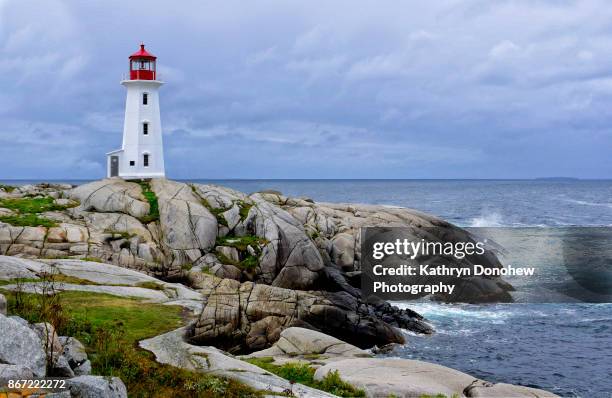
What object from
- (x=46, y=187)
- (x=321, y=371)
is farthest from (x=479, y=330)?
(x=46, y=187)

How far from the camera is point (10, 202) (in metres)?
46.3

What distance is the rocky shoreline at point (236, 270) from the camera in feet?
62.6

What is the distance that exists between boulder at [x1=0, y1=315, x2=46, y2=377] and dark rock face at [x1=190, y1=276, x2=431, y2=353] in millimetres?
11174

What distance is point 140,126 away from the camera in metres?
53.6

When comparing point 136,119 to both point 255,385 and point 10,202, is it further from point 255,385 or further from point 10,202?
point 255,385

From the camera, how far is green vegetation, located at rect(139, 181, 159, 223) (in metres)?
45.0

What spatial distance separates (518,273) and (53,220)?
44.4 m

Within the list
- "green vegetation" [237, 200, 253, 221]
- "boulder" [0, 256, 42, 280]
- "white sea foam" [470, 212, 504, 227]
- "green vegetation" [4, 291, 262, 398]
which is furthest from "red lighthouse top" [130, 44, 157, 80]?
"white sea foam" [470, 212, 504, 227]

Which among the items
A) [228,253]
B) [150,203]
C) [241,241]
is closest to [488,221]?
[241,241]

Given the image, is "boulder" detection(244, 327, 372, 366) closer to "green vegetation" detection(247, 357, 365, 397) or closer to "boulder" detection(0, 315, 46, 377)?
"green vegetation" detection(247, 357, 365, 397)

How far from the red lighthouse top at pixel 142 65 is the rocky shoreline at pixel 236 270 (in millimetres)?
10053

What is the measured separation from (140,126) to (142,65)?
5.77 m

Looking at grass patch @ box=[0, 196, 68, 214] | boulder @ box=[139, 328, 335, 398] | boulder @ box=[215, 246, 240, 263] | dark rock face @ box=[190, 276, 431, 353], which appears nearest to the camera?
boulder @ box=[139, 328, 335, 398]

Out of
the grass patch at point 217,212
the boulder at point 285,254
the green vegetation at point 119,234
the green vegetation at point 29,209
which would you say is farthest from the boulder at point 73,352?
the grass patch at point 217,212
